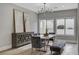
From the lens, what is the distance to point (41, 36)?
314cm

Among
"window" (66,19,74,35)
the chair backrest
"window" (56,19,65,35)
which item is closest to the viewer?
"window" (66,19,74,35)

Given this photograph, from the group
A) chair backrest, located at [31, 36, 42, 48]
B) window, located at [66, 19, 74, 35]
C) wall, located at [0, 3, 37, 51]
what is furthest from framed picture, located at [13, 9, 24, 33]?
window, located at [66, 19, 74, 35]

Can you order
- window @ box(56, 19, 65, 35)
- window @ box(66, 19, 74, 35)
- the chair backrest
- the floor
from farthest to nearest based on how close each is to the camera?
the chair backrest
window @ box(56, 19, 65, 35)
window @ box(66, 19, 74, 35)
the floor

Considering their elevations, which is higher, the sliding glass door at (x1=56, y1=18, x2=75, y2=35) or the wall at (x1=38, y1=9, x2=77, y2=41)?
the wall at (x1=38, y1=9, x2=77, y2=41)

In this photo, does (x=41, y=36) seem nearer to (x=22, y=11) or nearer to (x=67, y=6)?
(x=22, y=11)

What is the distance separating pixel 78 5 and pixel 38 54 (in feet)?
5.60

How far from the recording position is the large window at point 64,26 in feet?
9.57

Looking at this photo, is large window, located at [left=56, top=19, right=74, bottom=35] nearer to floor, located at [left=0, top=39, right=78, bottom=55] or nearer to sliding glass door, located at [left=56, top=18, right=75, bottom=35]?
sliding glass door, located at [left=56, top=18, right=75, bottom=35]

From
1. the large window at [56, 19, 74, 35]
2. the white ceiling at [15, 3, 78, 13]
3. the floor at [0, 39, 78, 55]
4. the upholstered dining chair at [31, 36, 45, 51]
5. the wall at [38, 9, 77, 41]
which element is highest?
the white ceiling at [15, 3, 78, 13]

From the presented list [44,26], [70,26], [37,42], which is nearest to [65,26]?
[70,26]

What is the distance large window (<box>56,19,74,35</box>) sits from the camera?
2.92 metres

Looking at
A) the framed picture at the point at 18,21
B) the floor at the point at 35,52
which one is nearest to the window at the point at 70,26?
the floor at the point at 35,52

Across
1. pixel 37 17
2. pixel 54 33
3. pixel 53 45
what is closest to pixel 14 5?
pixel 37 17

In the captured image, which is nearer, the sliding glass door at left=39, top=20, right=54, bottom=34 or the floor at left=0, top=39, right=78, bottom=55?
the floor at left=0, top=39, right=78, bottom=55
